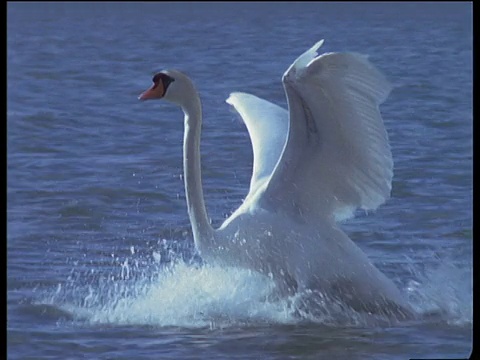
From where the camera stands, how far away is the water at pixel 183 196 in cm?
614

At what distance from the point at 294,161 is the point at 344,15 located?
694 centimetres

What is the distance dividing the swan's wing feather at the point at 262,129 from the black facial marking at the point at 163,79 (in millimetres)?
637

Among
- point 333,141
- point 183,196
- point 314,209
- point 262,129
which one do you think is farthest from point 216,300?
point 183,196

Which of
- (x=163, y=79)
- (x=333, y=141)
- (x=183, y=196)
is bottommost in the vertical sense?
(x=183, y=196)

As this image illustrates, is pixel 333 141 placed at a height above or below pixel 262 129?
above

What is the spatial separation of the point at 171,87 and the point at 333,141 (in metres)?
0.76

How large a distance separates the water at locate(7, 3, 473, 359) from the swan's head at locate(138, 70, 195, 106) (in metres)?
0.76

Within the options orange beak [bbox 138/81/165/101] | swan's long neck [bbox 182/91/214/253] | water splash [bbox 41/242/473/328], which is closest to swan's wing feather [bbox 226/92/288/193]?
swan's long neck [bbox 182/91/214/253]

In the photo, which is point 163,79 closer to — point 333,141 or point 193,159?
point 193,159

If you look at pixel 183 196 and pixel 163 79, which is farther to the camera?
pixel 183 196

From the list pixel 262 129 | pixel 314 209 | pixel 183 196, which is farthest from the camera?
pixel 183 196

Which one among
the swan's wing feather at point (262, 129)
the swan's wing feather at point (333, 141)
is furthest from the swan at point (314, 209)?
the swan's wing feather at point (262, 129)

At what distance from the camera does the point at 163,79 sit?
6.33 m

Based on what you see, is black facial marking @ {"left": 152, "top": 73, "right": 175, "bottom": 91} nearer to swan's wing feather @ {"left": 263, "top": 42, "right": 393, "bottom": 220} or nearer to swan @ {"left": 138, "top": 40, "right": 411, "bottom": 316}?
swan @ {"left": 138, "top": 40, "right": 411, "bottom": 316}
